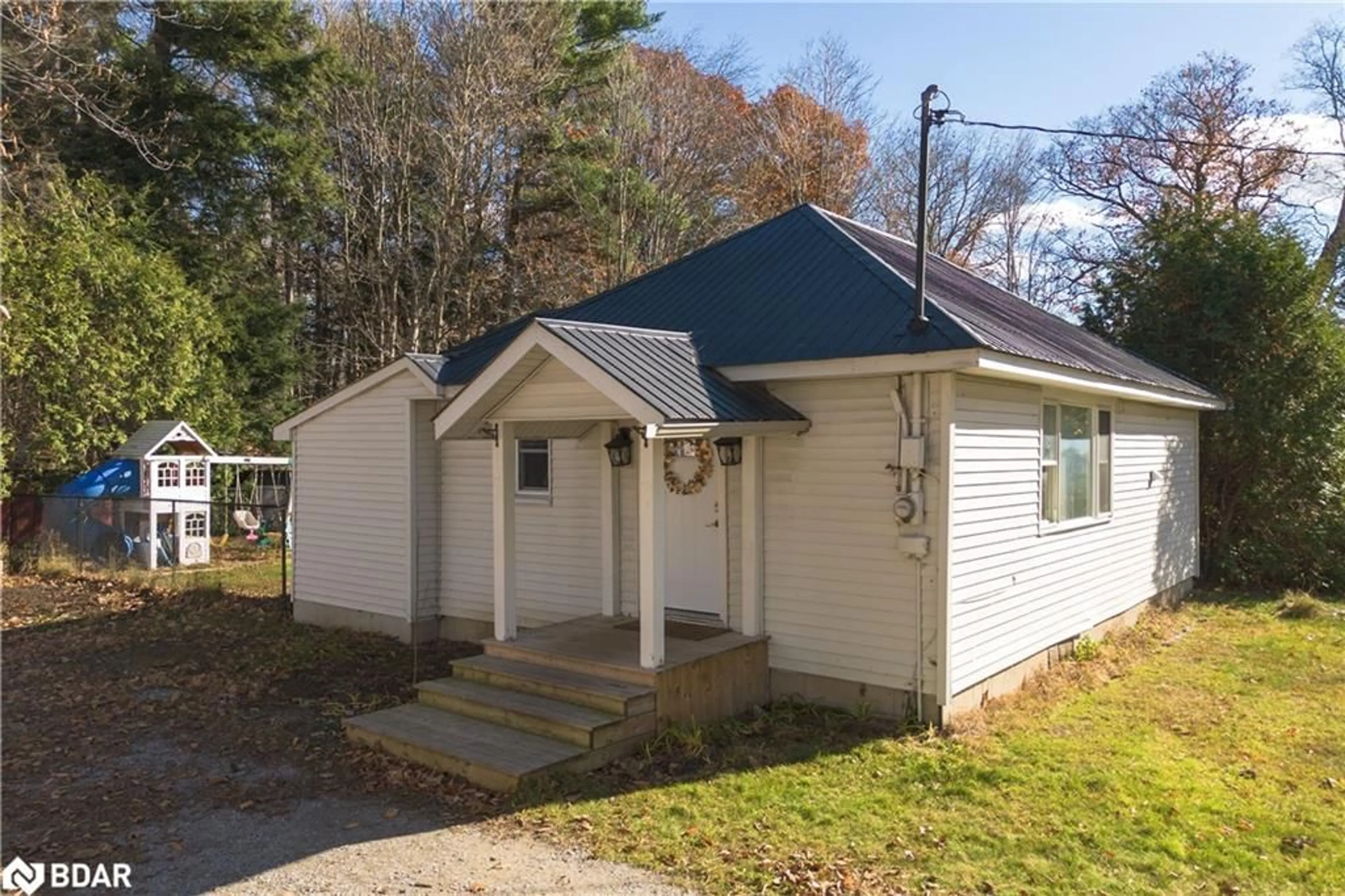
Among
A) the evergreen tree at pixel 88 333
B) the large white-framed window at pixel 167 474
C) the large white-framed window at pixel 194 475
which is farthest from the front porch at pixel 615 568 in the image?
the evergreen tree at pixel 88 333

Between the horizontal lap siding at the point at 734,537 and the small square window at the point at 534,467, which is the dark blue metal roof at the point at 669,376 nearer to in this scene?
the horizontal lap siding at the point at 734,537

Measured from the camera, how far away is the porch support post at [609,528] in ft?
28.7

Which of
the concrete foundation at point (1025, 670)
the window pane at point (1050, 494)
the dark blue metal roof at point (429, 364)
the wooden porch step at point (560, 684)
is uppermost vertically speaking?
the dark blue metal roof at point (429, 364)

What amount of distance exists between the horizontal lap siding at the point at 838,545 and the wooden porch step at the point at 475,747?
1.80 metres

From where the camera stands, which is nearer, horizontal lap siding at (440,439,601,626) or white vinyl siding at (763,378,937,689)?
white vinyl siding at (763,378,937,689)

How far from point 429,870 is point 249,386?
1794cm

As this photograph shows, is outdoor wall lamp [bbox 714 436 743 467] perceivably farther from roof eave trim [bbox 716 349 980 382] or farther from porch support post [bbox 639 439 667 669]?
porch support post [bbox 639 439 667 669]

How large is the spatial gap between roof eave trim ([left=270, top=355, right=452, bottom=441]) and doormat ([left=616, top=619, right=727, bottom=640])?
3231mm

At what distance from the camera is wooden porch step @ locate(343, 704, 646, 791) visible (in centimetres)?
577

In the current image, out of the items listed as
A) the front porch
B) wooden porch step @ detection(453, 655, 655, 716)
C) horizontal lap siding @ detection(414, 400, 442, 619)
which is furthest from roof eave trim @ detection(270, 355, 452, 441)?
wooden porch step @ detection(453, 655, 655, 716)

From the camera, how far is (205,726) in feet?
23.4

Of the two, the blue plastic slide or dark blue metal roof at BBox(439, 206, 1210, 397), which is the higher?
dark blue metal roof at BBox(439, 206, 1210, 397)

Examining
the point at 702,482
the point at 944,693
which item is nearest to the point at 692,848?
the point at 944,693

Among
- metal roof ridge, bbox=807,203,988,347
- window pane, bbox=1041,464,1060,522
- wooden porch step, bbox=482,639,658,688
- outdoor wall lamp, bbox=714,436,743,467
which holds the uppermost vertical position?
metal roof ridge, bbox=807,203,988,347
